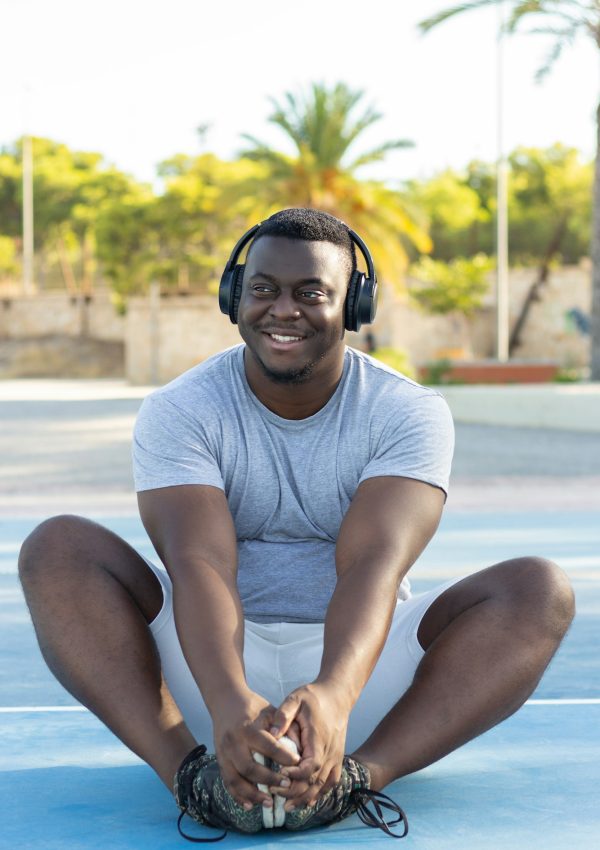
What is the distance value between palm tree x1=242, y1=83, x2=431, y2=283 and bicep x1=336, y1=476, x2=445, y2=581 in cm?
3458

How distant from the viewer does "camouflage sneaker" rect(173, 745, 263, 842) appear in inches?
122

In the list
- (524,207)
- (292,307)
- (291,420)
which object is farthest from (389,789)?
(524,207)

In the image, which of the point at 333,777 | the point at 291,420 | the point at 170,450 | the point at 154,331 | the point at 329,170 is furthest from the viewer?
the point at 154,331

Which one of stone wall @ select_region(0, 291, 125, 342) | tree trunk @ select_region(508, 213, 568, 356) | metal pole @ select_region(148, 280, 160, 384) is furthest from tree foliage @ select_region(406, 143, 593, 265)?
stone wall @ select_region(0, 291, 125, 342)

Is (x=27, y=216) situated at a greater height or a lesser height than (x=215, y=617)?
greater

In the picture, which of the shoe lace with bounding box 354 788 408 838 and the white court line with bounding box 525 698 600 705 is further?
the white court line with bounding box 525 698 600 705

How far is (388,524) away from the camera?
3395 mm

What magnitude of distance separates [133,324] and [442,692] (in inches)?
2080

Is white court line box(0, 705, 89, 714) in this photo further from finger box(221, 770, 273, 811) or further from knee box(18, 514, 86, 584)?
finger box(221, 770, 273, 811)

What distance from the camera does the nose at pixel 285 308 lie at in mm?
3531

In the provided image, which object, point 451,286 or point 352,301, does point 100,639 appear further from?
point 451,286

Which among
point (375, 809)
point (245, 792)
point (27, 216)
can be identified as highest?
point (27, 216)

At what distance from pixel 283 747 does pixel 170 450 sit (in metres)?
0.89

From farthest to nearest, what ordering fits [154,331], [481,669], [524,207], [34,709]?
[524,207]
[154,331]
[34,709]
[481,669]
